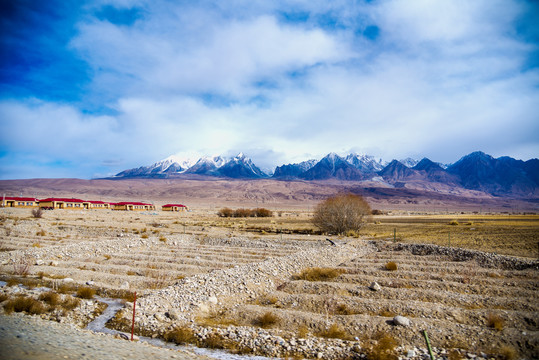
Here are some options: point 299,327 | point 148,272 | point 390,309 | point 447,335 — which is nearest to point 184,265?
point 148,272

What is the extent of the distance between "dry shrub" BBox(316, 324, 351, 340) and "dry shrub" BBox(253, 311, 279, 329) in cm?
167

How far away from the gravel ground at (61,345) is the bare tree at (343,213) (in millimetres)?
33872

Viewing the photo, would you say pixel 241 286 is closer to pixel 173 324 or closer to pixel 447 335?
pixel 173 324

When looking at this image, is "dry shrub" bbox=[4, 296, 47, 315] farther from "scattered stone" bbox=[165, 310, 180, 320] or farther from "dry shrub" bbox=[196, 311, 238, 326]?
"dry shrub" bbox=[196, 311, 238, 326]

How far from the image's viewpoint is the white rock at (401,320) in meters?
10.7

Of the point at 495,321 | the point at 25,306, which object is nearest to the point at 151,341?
the point at 25,306

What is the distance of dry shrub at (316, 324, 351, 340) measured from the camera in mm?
10525

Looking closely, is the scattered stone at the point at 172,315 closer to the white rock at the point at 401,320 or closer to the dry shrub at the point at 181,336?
the dry shrub at the point at 181,336

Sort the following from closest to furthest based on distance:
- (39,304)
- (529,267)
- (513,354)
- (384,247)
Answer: (513,354) → (39,304) → (529,267) → (384,247)

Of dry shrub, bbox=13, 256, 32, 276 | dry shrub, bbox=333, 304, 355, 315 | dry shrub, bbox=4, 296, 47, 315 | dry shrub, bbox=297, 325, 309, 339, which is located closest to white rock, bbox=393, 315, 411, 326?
dry shrub, bbox=333, 304, 355, 315

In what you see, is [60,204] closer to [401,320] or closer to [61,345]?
[61,345]

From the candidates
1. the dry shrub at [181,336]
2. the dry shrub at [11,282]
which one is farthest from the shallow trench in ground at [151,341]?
the dry shrub at [11,282]

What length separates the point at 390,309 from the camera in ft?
40.1

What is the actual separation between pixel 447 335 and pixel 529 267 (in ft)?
37.8
